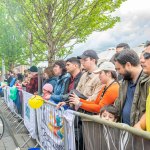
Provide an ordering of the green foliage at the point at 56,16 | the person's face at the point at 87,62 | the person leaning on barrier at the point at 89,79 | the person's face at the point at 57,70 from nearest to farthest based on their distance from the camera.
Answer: the person leaning on barrier at the point at 89,79 → the person's face at the point at 87,62 → the person's face at the point at 57,70 → the green foliage at the point at 56,16

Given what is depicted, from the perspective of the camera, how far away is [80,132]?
14.1 feet

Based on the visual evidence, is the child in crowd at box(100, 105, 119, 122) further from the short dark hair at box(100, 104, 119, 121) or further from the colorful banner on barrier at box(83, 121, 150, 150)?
the colorful banner on barrier at box(83, 121, 150, 150)

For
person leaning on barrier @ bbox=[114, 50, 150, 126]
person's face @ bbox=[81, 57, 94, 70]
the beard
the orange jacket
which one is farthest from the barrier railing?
person's face @ bbox=[81, 57, 94, 70]

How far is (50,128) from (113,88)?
1.57 meters

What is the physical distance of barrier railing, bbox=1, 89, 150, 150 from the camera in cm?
279

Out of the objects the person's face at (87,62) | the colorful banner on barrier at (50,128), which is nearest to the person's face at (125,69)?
the colorful banner on barrier at (50,128)

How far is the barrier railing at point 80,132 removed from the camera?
110 inches

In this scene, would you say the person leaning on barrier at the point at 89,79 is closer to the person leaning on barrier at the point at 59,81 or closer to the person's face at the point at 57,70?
the person leaning on barrier at the point at 59,81

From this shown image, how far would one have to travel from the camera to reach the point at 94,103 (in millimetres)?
4977

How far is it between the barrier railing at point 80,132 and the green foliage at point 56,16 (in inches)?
243

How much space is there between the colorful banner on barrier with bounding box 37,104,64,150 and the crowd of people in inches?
9.6

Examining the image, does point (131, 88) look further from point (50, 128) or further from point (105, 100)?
point (50, 128)

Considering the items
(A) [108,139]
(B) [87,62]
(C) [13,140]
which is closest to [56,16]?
(C) [13,140]

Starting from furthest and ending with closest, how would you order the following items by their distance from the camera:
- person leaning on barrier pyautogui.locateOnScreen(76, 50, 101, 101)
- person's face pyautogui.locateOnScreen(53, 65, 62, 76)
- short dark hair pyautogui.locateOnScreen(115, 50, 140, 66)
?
person's face pyautogui.locateOnScreen(53, 65, 62, 76) < person leaning on barrier pyautogui.locateOnScreen(76, 50, 101, 101) < short dark hair pyautogui.locateOnScreen(115, 50, 140, 66)
